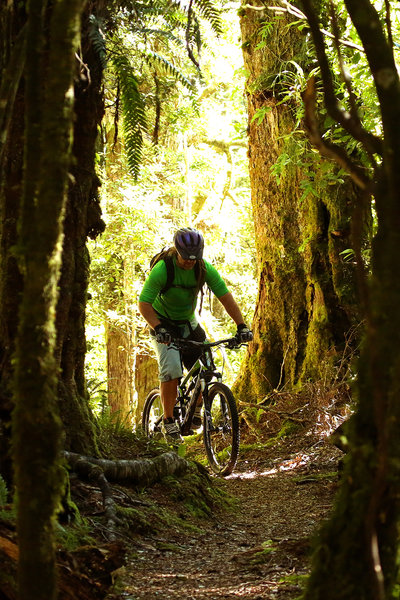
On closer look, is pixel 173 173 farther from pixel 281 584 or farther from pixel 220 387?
pixel 281 584

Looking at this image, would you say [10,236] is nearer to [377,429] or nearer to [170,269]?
[377,429]

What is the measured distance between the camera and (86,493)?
12.1 feet

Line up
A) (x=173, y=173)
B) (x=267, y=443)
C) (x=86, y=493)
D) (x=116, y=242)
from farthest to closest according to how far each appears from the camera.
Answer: (x=173, y=173) → (x=116, y=242) → (x=267, y=443) → (x=86, y=493)

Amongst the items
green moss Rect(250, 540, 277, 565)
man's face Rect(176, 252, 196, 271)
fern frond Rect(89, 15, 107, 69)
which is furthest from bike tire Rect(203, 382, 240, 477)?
fern frond Rect(89, 15, 107, 69)

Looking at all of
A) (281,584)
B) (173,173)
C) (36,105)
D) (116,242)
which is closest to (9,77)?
(36,105)

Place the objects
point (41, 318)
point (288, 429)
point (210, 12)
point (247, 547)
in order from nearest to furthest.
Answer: point (41, 318) → point (247, 547) → point (210, 12) → point (288, 429)

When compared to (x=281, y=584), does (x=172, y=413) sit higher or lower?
higher

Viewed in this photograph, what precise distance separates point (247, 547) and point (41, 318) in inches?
119

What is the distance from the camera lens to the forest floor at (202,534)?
2.47 meters

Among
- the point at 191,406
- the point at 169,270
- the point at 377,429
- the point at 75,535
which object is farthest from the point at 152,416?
the point at 377,429

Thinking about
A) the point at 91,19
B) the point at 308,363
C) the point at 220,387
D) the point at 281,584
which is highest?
the point at 91,19

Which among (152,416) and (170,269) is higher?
(170,269)

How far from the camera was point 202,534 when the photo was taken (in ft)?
13.9

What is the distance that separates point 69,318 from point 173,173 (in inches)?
454
